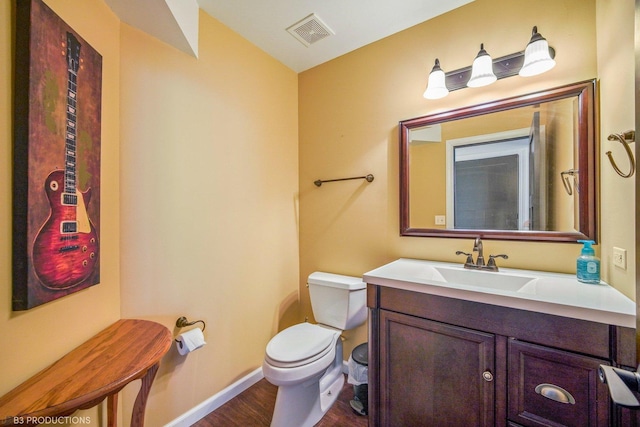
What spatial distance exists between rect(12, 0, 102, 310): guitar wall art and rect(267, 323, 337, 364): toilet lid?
0.93 metres

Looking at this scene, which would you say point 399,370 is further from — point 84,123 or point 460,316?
point 84,123

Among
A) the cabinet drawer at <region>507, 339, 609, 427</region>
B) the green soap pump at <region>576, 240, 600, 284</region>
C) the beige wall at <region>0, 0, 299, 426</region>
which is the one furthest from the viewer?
the green soap pump at <region>576, 240, 600, 284</region>

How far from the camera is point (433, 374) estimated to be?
113 cm

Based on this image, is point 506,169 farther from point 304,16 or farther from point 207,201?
point 207,201

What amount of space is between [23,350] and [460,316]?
154 cm

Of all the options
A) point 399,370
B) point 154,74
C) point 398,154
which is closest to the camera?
point 399,370

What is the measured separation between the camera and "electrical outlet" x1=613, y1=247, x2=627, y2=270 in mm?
973

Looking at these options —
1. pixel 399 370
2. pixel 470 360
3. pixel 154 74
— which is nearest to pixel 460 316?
pixel 470 360

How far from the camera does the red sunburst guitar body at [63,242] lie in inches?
33.3

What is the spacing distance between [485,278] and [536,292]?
0.31 meters

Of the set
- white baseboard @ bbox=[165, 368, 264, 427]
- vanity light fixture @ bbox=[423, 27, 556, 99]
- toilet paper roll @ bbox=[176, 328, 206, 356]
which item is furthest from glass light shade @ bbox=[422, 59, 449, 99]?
white baseboard @ bbox=[165, 368, 264, 427]

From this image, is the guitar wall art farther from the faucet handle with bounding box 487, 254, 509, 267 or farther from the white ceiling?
the faucet handle with bounding box 487, 254, 509, 267

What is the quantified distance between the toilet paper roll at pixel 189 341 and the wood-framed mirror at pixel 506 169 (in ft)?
4.61

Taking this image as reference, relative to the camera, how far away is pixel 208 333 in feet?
5.25
